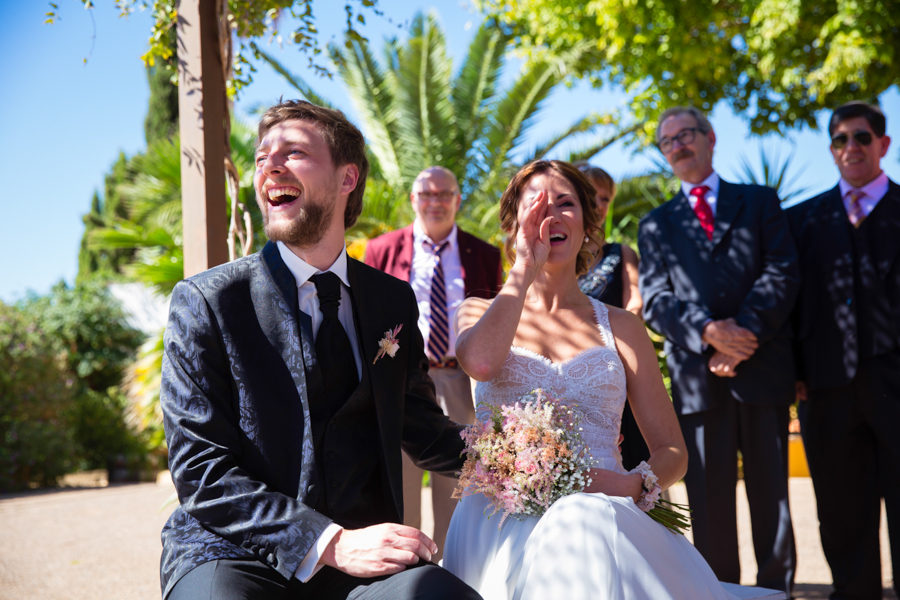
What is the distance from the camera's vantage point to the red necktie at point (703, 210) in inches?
161

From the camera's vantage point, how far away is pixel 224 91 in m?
3.26

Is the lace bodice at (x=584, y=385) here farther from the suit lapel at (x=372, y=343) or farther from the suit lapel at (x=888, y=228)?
the suit lapel at (x=888, y=228)

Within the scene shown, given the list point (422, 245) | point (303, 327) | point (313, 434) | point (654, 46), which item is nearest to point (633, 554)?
point (313, 434)

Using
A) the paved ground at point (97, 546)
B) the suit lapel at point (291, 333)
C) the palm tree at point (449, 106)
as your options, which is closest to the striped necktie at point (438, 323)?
the paved ground at point (97, 546)

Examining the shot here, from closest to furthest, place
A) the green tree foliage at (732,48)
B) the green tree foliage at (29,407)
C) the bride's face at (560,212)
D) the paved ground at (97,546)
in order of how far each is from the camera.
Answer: the bride's face at (560,212), the paved ground at (97,546), the green tree foliage at (732,48), the green tree foliage at (29,407)

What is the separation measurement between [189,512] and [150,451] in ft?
38.8

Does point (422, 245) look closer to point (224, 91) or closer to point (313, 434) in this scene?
point (224, 91)

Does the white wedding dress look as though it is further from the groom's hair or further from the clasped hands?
the clasped hands

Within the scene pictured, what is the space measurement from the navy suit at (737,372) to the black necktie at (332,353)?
90.4 inches

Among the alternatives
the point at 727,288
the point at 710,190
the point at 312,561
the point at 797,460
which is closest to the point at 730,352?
the point at 727,288

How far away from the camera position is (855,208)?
4.03m

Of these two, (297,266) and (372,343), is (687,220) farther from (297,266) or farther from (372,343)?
(297,266)

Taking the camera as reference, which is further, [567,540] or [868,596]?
[868,596]

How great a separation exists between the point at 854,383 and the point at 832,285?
563 millimetres
